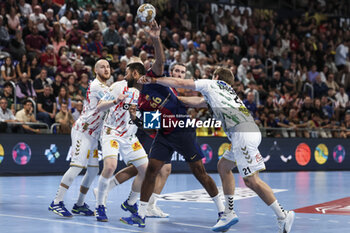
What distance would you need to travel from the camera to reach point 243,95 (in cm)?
2142

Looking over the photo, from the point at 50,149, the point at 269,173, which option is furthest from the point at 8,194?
the point at 269,173

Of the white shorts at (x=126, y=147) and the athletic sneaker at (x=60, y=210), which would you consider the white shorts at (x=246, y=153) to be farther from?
the athletic sneaker at (x=60, y=210)

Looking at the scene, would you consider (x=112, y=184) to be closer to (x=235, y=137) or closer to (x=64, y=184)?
(x=64, y=184)

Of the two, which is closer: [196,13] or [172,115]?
[172,115]

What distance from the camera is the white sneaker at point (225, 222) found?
26.5 ft

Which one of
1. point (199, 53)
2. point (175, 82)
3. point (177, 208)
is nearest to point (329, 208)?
point (177, 208)

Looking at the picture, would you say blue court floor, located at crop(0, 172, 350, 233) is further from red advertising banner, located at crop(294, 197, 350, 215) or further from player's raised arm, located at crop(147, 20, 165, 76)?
player's raised arm, located at crop(147, 20, 165, 76)

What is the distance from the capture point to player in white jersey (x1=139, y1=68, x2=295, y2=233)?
769 centimetres

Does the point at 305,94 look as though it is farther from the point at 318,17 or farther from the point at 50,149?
the point at 50,149

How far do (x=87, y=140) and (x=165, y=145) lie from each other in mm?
1331

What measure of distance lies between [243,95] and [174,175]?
4.90 m

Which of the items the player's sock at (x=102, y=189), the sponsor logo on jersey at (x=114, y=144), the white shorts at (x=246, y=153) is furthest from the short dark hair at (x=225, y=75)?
the player's sock at (x=102, y=189)

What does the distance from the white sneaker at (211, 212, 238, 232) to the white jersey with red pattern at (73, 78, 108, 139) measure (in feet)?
8.02

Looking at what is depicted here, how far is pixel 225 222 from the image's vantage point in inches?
321
